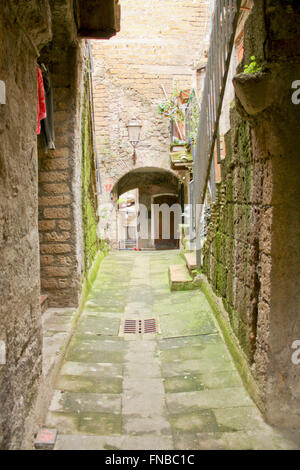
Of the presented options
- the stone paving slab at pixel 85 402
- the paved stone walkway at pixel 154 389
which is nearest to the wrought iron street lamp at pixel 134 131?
the paved stone walkway at pixel 154 389

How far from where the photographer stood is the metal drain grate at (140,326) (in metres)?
4.21

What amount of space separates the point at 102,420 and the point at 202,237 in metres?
3.47

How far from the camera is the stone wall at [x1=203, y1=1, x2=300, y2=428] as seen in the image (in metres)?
2.30

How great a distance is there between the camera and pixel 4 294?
1877 millimetres

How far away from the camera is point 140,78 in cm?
1172

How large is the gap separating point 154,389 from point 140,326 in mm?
1365

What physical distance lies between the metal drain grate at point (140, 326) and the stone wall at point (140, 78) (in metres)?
7.56

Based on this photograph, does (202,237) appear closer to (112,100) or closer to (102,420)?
(102,420)

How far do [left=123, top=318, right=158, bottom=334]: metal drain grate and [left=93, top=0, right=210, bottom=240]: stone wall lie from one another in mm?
7560

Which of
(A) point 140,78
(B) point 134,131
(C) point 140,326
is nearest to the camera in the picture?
(C) point 140,326

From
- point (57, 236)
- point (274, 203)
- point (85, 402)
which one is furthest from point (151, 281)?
point (274, 203)

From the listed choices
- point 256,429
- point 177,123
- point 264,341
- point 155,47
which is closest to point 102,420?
point 256,429

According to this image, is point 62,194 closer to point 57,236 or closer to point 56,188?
point 56,188

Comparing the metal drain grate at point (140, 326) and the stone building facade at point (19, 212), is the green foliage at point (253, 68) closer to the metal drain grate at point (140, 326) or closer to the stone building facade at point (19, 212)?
the stone building facade at point (19, 212)
